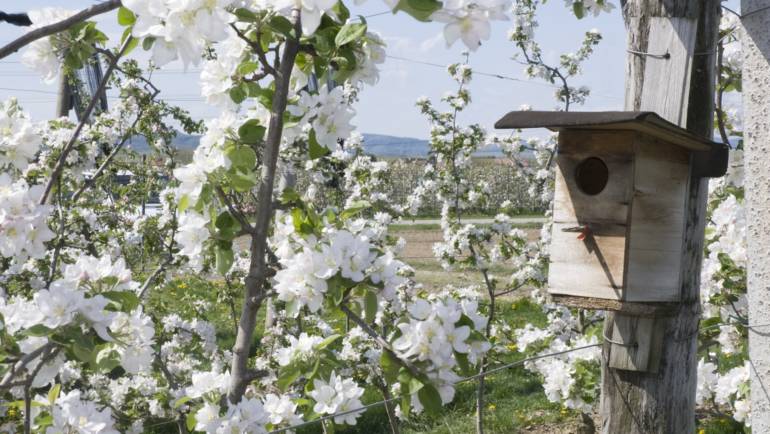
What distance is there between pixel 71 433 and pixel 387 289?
733 mm

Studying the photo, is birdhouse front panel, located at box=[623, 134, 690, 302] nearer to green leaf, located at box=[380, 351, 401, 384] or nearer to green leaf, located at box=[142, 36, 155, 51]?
green leaf, located at box=[380, 351, 401, 384]

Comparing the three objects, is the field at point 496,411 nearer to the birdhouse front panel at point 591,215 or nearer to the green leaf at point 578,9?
the birdhouse front panel at point 591,215

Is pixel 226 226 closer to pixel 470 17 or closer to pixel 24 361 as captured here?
pixel 24 361

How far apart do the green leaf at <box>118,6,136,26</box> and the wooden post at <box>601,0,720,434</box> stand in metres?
1.58

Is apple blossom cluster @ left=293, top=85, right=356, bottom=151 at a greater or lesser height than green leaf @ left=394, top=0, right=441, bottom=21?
lesser

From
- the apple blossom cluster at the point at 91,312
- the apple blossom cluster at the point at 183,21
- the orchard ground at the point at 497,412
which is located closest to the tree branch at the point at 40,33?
the apple blossom cluster at the point at 183,21

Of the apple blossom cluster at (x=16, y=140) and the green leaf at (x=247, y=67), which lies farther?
the apple blossom cluster at (x=16, y=140)

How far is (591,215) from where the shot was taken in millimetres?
2475

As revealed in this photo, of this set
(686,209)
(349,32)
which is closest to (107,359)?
(349,32)

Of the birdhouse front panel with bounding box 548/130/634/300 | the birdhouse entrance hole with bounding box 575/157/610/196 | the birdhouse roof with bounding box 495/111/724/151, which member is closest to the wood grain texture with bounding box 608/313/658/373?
the birdhouse front panel with bounding box 548/130/634/300

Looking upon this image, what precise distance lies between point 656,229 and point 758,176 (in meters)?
0.33

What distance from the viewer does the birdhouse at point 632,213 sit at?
2.40 meters

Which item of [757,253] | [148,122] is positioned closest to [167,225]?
[148,122]

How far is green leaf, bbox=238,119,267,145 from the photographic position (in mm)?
1711
